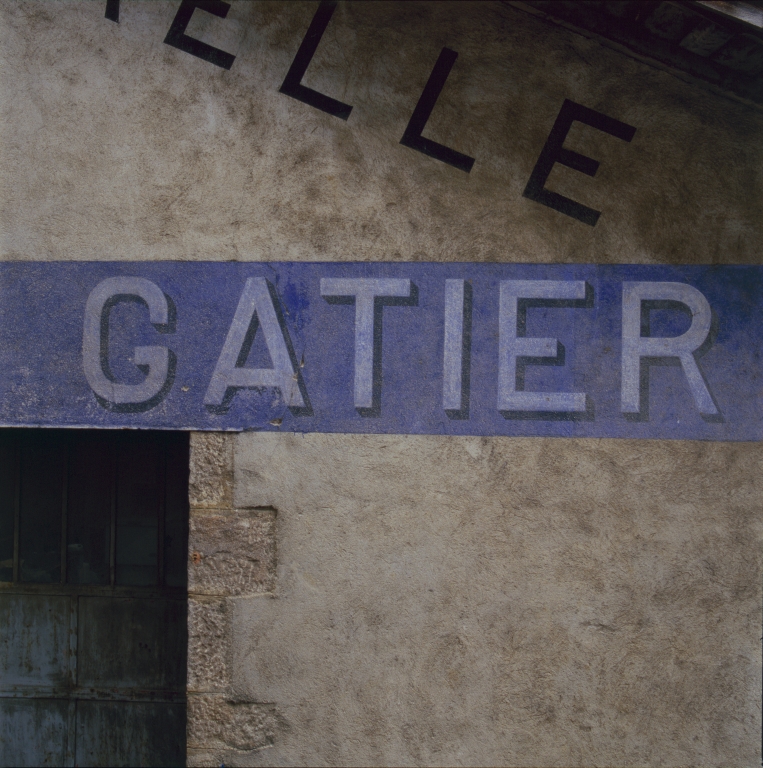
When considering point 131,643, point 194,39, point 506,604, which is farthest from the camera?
point 131,643

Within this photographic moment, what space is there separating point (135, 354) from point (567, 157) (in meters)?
2.09

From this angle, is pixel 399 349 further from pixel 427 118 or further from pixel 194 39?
pixel 194 39

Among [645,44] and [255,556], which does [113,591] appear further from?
[645,44]

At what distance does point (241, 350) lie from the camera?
8.69 ft

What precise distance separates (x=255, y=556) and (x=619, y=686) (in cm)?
160

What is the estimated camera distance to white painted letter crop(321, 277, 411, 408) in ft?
8.63

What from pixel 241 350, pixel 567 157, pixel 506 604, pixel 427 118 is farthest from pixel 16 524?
pixel 567 157

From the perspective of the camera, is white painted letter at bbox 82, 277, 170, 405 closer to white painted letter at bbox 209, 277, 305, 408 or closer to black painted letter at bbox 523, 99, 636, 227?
white painted letter at bbox 209, 277, 305, 408

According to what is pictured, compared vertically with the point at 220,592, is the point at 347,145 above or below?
above

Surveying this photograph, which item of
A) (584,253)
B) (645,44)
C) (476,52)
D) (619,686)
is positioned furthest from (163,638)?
(645,44)

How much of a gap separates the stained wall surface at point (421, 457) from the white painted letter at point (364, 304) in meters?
0.15

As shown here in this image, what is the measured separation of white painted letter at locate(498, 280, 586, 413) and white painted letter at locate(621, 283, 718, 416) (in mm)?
200

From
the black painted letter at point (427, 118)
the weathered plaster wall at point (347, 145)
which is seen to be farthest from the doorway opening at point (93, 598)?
the black painted letter at point (427, 118)

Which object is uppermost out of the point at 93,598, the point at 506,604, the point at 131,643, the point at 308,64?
the point at 308,64
